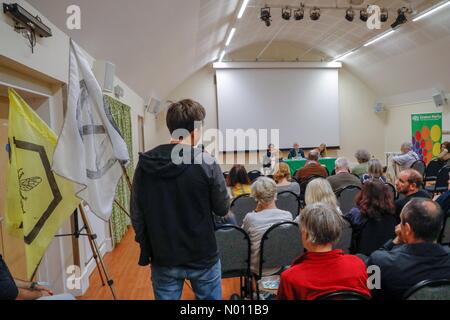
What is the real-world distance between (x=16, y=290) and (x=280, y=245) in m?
1.71

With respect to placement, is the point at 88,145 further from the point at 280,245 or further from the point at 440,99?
the point at 440,99

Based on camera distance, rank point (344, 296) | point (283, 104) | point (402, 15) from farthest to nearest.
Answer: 1. point (283, 104)
2. point (402, 15)
3. point (344, 296)

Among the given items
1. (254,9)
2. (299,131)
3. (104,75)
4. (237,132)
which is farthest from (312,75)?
(104,75)

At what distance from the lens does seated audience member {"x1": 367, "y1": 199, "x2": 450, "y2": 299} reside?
4.89 feet

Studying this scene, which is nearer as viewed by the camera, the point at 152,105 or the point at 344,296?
the point at 344,296

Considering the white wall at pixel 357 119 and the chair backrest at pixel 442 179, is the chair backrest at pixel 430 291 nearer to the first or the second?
the chair backrest at pixel 442 179

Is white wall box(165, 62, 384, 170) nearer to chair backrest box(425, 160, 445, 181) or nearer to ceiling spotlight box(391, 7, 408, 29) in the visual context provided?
ceiling spotlight box(391, 7, 408, 29)

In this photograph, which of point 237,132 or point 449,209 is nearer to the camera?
point 449,209

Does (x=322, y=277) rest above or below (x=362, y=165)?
below

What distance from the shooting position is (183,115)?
1.49 meters

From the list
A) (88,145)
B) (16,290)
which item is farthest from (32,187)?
(16,290)

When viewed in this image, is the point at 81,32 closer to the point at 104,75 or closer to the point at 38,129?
the point at 104,75

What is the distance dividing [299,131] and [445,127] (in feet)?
13.2

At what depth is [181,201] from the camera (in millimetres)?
1461
